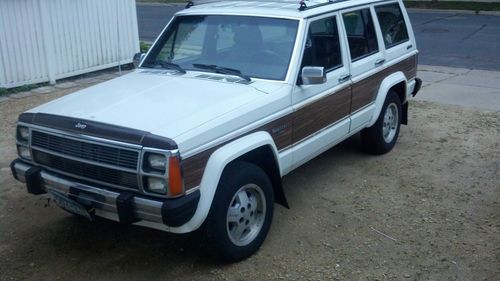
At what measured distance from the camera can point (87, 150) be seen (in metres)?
3.88

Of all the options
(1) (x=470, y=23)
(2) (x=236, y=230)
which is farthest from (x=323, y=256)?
(1) (x=470, y=23)

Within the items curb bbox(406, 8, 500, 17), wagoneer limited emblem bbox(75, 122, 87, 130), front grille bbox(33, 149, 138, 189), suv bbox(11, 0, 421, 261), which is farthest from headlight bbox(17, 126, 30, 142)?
curb bbox(406, 8, 500, 17)

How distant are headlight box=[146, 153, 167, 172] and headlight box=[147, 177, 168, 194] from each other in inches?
2.9

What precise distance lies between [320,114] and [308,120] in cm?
23

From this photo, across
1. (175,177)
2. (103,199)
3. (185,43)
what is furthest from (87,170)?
(185,43)

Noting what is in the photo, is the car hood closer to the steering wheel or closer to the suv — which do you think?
the suv

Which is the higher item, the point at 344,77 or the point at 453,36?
the point at 344,77

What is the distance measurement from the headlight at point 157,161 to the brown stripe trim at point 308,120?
0.43 ft

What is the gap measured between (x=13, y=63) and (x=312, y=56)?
21.3ft

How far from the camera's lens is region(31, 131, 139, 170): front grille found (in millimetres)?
3689

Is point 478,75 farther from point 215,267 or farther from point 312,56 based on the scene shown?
point 215,267

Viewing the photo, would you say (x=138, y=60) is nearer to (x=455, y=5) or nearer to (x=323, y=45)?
(x=323, y=45)

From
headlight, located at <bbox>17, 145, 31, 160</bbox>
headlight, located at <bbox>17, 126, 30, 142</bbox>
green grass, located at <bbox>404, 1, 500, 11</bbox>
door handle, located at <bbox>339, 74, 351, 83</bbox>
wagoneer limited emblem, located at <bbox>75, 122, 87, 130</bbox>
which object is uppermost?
wagoneer limited emblem, located at <bbox>75, 122, 87, 130</bbox>

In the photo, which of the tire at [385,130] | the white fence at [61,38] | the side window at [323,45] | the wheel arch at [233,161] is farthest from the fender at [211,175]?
the white fence at [61,38]
